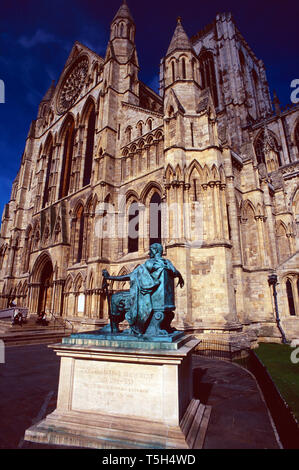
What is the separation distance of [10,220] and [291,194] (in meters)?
32.6

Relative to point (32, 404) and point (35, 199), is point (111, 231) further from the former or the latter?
point (35, 199)

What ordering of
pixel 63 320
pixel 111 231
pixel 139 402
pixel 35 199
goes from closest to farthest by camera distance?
pixel 139 402 → pixel 111 231 → pixel 63 320 → pixel 35 199

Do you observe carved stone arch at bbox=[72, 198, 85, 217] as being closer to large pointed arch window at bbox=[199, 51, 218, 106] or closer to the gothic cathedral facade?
the gothic cathedral facade

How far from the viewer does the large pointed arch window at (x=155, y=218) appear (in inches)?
567

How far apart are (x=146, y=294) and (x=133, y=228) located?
478 inches

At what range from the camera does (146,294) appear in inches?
159

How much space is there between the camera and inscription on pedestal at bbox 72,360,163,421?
10.6ft

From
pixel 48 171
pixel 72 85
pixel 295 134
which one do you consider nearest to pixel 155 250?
pixel 48 171

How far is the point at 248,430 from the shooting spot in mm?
3510

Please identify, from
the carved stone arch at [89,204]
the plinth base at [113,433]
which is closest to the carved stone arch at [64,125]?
the carved stone arch at [89,204]

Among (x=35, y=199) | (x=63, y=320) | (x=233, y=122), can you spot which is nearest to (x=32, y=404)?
(x=63, y=320)

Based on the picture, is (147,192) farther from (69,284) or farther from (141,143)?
(69,284)

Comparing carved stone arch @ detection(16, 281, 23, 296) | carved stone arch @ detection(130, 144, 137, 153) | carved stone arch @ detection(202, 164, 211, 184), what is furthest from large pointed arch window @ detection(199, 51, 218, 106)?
carved stone arch @ detection(16, 281, 23, 296)

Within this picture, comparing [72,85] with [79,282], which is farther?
[72,85]
